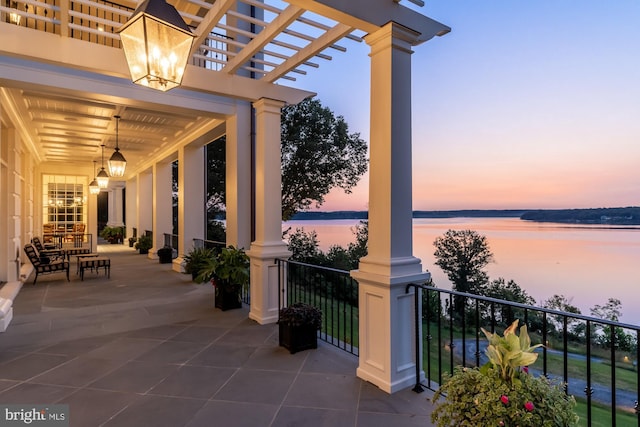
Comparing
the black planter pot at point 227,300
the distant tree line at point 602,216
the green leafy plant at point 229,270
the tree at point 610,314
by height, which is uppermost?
the distant tree line at point 602,216

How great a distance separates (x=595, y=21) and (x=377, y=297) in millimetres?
11074

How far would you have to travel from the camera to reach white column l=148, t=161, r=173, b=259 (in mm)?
10609

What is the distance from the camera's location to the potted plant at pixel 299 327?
3.43m

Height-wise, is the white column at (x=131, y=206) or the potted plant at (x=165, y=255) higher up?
the white column at (x=131, y=206)

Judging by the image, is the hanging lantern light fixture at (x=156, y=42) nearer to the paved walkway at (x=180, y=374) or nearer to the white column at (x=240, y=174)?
the paved walkway at (x=180, y=374)

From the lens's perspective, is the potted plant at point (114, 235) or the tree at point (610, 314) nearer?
the tree at point (610, 314)

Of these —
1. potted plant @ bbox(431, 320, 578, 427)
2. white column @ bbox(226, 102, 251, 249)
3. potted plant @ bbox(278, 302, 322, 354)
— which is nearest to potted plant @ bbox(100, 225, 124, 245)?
white column @ bbox(226, 102, 251, 249)

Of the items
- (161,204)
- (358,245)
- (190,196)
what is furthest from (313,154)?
(190,196)

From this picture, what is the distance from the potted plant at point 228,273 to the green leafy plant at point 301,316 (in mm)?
1582

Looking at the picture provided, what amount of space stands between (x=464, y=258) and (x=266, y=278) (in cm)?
1322

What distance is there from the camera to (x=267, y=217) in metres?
4.36

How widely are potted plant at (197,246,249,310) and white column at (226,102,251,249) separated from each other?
41.2 inches

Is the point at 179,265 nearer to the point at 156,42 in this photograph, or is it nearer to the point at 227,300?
the point at 227,300

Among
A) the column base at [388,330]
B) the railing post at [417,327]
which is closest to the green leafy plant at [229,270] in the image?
the column base at [388,330]
